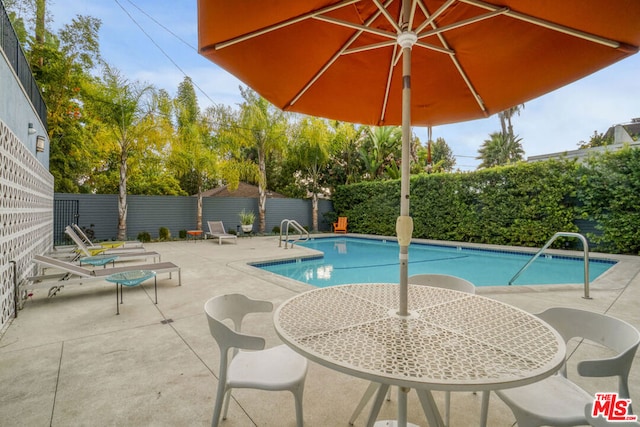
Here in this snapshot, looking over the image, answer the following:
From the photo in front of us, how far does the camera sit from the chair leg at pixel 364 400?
182cm

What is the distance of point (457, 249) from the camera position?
1148 centimetres

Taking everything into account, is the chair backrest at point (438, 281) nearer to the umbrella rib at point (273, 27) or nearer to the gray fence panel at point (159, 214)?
the umbrella rib at point (273, 27)

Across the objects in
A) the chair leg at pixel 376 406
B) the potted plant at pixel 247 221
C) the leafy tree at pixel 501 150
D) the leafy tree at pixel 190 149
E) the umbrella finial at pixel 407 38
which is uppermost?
the leafy tree at pixel 501 150

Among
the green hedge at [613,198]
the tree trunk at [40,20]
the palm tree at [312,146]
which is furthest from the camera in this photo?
the palm tree at [312,146]

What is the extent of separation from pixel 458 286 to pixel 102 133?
13.2 meters

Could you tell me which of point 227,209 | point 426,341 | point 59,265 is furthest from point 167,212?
point 426,341

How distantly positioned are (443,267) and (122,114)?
39.5 ft

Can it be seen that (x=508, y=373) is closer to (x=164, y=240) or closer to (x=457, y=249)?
(x=457, y=249)

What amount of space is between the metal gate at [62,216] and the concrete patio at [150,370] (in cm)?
828

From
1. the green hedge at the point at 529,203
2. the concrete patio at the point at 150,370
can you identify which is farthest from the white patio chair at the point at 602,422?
the green hedge at the point at 529,203

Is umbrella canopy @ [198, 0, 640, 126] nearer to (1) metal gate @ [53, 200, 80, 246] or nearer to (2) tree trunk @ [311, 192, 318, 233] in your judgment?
(1) metal gate @ [53, 200, 80, 246]

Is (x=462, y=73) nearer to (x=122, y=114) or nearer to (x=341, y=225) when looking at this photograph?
(x=122, y=114)

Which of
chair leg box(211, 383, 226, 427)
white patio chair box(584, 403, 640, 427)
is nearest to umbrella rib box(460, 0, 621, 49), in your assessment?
white patio chair box(584, 403, 640, 427)

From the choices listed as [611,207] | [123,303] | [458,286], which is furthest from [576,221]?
[123,303]
